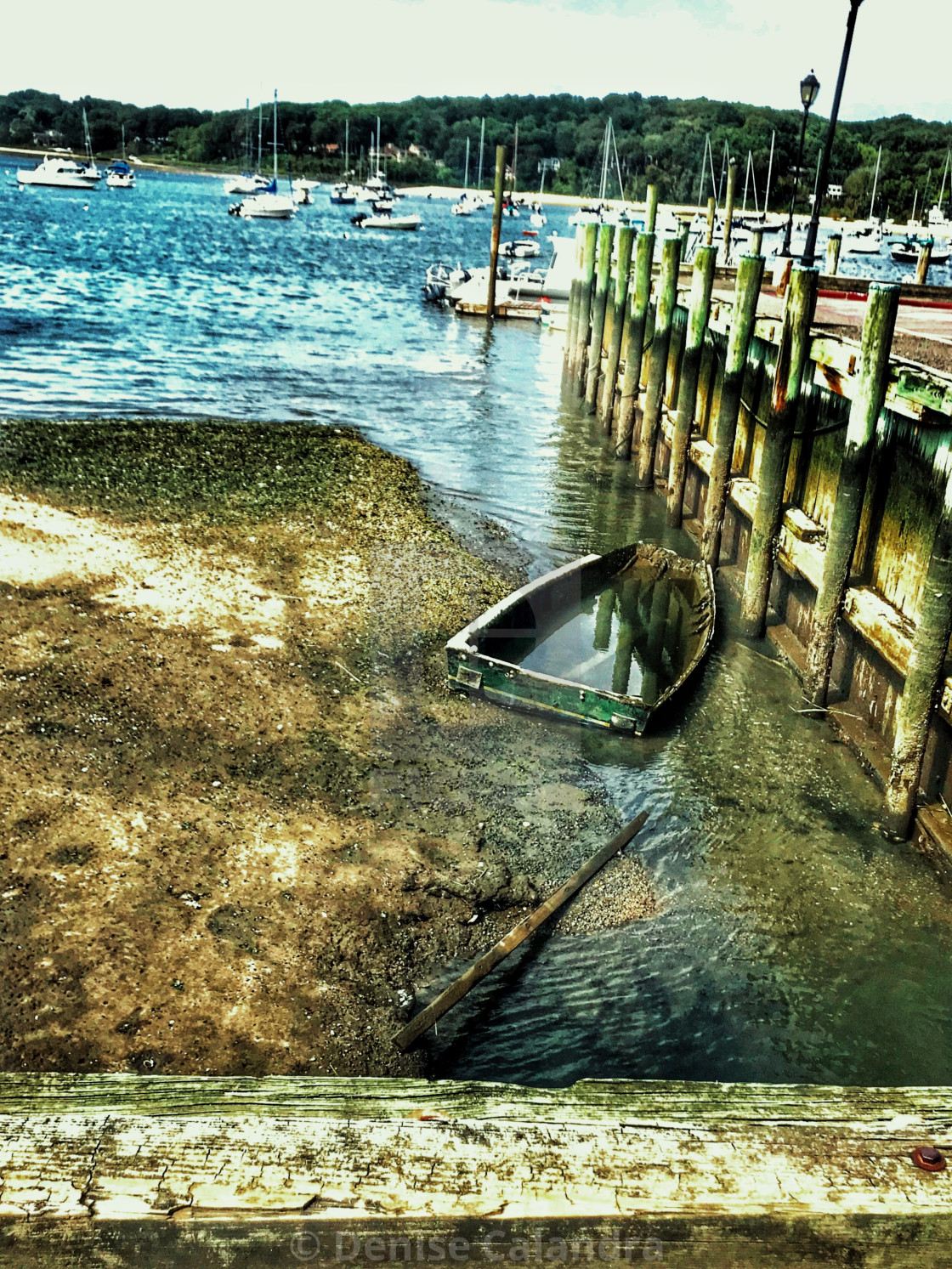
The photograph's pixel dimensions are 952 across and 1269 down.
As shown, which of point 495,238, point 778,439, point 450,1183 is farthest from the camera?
point 495,238

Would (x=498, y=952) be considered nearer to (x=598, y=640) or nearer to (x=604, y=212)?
(x=598, y=640)

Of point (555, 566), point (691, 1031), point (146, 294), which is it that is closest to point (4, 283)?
point (146, 294)

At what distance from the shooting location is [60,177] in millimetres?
128625

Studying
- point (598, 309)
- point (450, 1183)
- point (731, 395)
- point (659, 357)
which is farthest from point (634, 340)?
point (450, 1183)

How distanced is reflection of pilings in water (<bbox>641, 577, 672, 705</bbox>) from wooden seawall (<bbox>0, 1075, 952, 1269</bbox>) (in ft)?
21.6

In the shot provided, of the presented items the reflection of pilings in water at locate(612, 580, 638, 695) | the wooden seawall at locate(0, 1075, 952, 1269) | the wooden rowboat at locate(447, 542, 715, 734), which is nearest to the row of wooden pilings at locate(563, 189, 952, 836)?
the wooden rowboat at locate(447, 542, 715, 734)

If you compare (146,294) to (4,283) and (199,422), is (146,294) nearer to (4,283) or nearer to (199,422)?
(4,283)

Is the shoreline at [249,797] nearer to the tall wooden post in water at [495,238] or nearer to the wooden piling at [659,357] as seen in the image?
the wooden piling at [659,357]

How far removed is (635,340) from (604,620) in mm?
7050

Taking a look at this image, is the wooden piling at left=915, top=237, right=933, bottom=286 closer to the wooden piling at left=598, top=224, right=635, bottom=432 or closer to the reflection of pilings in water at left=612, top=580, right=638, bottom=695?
the wooden piling at left=598, top=224, right=635, bottom=432

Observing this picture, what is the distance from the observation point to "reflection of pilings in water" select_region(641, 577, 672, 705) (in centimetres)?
912

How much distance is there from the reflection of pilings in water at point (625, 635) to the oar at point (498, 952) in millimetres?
2970

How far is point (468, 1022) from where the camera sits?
5000 mm

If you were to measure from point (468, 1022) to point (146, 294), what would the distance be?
38999mm
